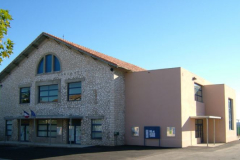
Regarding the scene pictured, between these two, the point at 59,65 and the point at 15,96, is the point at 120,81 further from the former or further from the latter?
the point at 15,96

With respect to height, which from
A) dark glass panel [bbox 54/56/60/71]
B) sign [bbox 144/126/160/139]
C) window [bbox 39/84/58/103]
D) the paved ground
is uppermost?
dark glass panel [bbox 54/56/60/71]

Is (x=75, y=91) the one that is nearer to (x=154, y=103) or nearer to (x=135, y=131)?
(x=135, y=131)

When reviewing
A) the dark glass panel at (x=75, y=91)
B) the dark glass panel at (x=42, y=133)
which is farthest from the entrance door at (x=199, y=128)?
the dark glass panel at (x=42, y=133)

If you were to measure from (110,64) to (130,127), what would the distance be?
535 cm

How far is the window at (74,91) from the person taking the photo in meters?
25.2

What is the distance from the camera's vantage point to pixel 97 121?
2388 centimetres

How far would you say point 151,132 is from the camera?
74.8 ft

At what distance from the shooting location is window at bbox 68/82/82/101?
82.7ft

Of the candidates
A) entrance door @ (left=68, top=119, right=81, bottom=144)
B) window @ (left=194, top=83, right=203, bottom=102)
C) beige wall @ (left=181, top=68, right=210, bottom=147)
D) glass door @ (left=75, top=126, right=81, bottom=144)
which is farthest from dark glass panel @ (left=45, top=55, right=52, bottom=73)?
window @ (left=194, top=83, right=203, bottom=102)

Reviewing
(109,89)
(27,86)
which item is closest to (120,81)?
(109,89)

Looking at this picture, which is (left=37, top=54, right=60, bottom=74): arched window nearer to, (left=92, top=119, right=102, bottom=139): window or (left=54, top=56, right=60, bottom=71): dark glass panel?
(left=54, top=56, right=60, bottom=71): dark glass panel

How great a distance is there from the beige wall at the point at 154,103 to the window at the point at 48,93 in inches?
263

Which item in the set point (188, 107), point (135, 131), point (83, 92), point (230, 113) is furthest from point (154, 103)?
point (230, 113)

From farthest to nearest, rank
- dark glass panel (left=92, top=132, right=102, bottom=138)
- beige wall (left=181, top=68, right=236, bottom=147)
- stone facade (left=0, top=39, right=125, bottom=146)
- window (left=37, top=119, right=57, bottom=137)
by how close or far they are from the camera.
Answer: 1. window (left=37, top=119, right=57, bottom=137)
2. dark glass panel (left=92, top=132, right=102, bottom=138)
3. beige wall (left=181, top=68, right=236, bottom=147)
4. stone facade (left=0, top=39, right=125, bottom=146)
